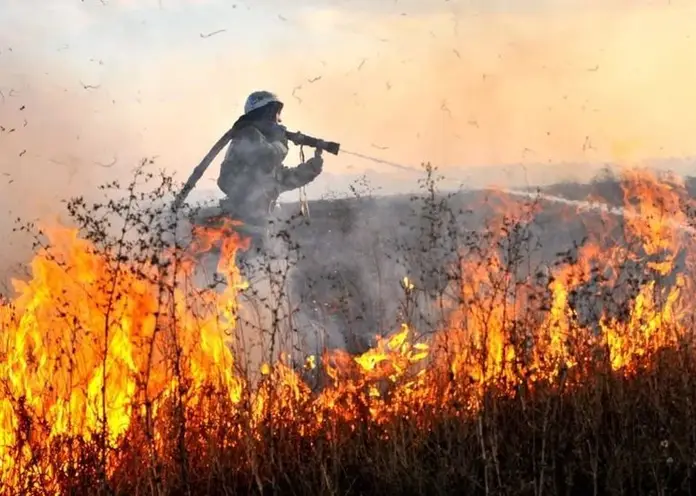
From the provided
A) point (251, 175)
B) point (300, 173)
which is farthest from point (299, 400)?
point (300, 173)

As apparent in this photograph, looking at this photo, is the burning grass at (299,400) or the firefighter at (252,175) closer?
the burning grass at (299,400)

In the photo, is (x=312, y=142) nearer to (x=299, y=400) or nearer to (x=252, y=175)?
(x=252, y=175)

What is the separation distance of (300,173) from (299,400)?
3688 mm

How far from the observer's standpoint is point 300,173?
7547 millimetres

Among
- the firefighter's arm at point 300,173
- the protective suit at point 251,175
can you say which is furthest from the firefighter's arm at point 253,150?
the firefighter's arm at point 300,173

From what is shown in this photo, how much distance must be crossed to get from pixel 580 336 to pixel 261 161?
376 centimetres

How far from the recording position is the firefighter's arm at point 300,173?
24.5 ft

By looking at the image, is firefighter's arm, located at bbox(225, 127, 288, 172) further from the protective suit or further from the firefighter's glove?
the firefighter's glove

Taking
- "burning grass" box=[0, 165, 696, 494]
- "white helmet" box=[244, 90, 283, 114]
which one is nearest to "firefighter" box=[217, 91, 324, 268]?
"white helmet" box=[244, 90, 283, 114]

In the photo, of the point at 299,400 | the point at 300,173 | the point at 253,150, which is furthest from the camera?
the point at 300,173

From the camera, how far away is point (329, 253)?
11.6 metres

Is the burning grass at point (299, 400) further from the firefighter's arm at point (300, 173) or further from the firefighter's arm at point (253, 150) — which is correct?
the firefighter's arm at point (300, 173)

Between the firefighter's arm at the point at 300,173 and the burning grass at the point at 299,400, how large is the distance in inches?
112

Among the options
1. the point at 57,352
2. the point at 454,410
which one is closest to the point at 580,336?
the point at 454,410
